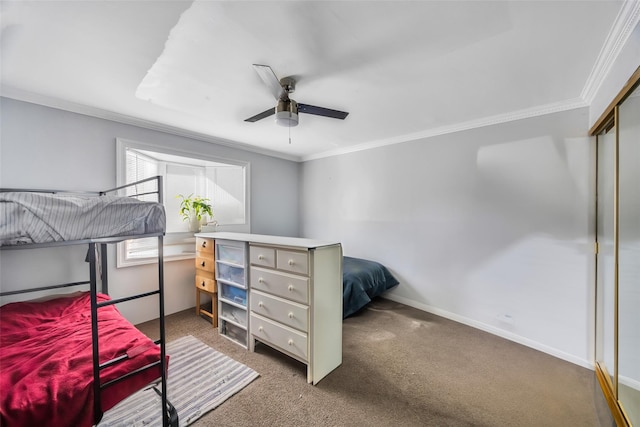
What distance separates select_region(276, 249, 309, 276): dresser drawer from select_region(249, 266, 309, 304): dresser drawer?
0.05 m

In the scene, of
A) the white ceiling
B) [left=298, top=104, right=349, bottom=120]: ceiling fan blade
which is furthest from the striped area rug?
the white ceiling

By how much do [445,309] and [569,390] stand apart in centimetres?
127

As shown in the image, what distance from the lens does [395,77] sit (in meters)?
1.91

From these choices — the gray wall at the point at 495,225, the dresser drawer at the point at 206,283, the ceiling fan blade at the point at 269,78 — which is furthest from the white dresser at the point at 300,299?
the gray wall at the point at 495,225

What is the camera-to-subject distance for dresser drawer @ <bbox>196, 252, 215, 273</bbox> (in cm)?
278

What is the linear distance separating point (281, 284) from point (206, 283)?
137 cm

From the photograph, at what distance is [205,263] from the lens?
287 centimetres

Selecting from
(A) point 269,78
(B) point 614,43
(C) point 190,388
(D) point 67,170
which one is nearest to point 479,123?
(B) point 614,43

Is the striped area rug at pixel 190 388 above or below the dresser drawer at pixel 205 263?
below

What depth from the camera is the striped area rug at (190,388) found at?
159 centimetres

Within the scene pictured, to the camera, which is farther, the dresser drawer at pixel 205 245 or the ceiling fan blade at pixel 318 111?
the dresser drawer at pixel 205 245

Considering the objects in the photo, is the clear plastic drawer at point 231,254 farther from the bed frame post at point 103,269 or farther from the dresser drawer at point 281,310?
the bed frame post at point 103,269

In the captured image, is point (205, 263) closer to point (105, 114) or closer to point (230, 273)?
point (230, 273)

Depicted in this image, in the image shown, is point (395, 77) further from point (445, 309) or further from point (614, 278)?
point (445, 309)
